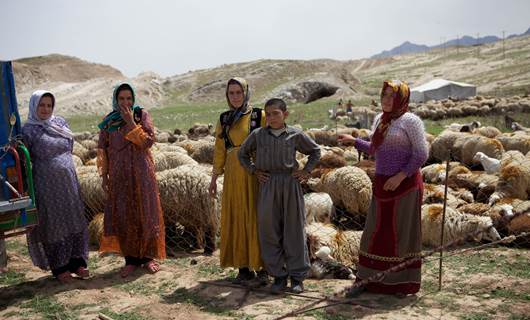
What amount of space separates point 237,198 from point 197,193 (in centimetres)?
179

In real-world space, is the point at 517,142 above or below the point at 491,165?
above

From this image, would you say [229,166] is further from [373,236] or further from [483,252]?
[483,252]

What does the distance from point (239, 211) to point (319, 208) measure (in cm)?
271

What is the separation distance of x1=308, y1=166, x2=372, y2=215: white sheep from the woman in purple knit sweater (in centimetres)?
306

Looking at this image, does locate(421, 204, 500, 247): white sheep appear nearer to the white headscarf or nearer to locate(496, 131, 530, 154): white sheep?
the white headscarf

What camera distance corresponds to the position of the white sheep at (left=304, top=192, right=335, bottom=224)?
7105mm

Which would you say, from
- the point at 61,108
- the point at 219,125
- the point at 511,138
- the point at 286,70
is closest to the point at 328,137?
the point at 511,138

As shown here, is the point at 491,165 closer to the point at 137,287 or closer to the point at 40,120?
the point at 137,287

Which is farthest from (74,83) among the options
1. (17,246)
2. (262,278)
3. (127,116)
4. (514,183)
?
(262,278)

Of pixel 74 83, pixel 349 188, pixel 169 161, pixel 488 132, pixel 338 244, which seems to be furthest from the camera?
pixel 74 83

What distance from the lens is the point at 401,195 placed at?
13.8 feet

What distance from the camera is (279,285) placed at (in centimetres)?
457

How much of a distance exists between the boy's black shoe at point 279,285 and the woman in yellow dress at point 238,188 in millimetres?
204

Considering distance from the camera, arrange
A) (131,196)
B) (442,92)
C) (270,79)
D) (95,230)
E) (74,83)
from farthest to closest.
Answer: (74,83), (270,79), (442,92), (95,230), (131,196)
